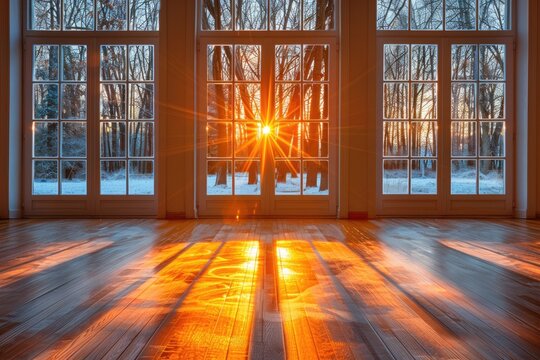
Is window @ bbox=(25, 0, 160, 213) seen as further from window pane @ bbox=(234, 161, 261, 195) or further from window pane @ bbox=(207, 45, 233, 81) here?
window pane @ bbox=(234, 161, 261, 195)

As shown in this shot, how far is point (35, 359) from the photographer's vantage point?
4.59ft

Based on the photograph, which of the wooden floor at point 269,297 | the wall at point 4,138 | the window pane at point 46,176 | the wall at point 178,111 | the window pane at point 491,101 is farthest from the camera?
the window pane at point 491,101

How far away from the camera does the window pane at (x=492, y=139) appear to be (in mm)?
6121

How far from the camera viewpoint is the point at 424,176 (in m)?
6.10

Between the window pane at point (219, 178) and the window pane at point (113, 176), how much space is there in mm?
1111

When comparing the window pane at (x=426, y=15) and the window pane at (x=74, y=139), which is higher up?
the window pane at (x=426, y=15)

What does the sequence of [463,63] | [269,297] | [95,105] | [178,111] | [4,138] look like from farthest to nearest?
[463,63] < [95,105] < [178,111] < [4,138] < [269,297]

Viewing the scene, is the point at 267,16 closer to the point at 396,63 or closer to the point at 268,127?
the point at 268,127

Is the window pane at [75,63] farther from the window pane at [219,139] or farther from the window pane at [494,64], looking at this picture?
the window pane at [494,64]

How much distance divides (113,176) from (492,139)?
5.02m


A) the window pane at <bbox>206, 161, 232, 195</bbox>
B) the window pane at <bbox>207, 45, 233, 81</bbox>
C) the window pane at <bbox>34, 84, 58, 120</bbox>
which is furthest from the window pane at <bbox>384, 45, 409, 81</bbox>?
the window pane at <bbox>34, 84, 58, 120</bbox>

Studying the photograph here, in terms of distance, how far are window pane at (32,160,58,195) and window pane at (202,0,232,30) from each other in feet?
8.85

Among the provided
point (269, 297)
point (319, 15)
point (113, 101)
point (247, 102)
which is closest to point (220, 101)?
point (247, 102)

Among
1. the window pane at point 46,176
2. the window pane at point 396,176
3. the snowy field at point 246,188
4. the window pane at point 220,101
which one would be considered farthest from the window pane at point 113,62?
the window pane at point 396,176
